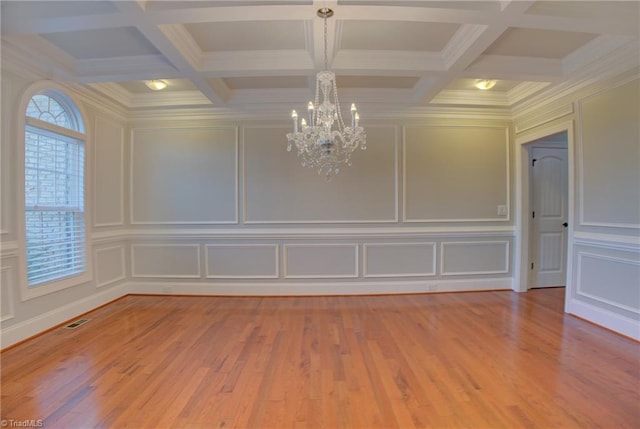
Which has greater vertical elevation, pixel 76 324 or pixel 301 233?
pixel 301 233

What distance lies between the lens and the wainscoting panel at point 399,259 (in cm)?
411

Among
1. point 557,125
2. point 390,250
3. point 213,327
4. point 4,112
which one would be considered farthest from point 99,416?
point 557,125

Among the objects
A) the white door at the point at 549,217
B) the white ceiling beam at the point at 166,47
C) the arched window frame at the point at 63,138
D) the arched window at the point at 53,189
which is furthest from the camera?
the white door at the point at 549,217

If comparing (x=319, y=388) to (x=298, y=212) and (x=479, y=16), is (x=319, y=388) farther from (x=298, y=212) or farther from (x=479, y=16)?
(x=479, y=16)

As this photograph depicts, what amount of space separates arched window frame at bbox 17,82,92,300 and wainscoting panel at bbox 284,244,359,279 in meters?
2.41

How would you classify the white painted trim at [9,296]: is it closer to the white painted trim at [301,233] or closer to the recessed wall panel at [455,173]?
the white painted trim at [301,233]

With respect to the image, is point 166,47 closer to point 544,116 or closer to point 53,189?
point 53,189

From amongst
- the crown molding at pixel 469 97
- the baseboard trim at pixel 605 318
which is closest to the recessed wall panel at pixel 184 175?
the crown molding at pixel 469 97

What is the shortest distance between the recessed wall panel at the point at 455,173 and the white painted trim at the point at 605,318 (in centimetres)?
139

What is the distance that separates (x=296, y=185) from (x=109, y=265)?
2.68 meters

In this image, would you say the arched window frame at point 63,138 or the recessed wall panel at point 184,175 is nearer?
the arched window frame at point 63,138

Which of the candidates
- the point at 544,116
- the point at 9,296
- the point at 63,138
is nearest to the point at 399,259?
the point at 544,116

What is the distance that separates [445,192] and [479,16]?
7.86ft

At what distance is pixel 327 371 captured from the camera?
2.21m
